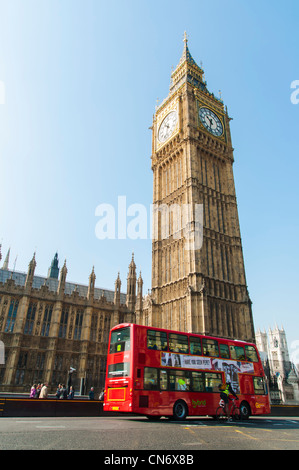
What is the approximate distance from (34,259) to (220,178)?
1114 inches

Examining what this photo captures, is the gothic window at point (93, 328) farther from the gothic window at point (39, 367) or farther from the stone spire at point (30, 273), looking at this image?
the stone spire at point (30, 273)

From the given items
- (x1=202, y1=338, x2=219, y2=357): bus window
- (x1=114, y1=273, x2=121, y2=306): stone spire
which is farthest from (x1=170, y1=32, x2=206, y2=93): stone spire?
(x1=202, y1=338, x2=219, y2=357): bus window

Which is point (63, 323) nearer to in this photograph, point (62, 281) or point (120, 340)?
point (62, 281)

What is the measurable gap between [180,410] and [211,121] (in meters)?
43.9

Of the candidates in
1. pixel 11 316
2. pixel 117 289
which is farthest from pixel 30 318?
pixel 117 289

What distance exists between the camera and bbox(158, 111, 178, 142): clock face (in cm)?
4817

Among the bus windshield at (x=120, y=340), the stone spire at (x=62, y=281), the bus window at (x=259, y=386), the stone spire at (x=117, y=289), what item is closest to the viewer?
the bus windshield at (x=120, y=340)

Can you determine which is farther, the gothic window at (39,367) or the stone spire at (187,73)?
the stone spire at (187,73)

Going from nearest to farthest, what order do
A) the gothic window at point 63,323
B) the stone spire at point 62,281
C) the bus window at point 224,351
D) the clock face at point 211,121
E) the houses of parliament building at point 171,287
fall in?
the bus window at point 224,351 → the houses of parliament building at point 171,287 → the gothic window at point 63,323 → the stone spire at point 62,281 → the clock face at point 211,121

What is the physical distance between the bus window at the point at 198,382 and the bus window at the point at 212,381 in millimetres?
290

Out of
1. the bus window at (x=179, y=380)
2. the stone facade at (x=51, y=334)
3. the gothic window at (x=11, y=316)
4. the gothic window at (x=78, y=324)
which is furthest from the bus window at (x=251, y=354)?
the gothic window at (x=11, y=316)

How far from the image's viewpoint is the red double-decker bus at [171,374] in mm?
13727

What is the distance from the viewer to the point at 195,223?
1529 inches

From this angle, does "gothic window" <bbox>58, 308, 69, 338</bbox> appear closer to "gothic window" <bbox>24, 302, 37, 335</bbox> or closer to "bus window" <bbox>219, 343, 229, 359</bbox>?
"gothic window" <bbox>24, 302, 37, 335</bbox>
